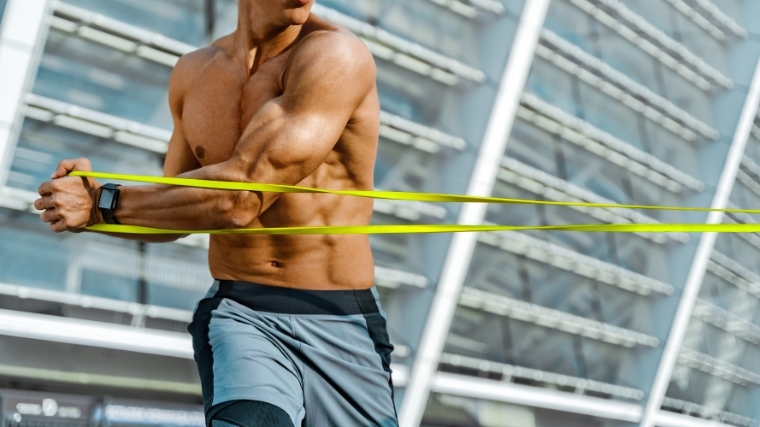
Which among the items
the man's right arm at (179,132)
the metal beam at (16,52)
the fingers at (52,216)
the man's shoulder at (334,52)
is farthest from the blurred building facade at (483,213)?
the man's shoulder at (334,52)

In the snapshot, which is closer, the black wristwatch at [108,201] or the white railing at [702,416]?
the black wristwatch at [108,201]

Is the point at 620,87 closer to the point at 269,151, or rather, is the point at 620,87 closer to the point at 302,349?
the point at 302,349

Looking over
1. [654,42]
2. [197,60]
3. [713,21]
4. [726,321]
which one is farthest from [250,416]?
[726,321]

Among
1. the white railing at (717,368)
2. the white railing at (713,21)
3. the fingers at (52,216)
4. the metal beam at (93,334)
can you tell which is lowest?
the metal beam at (93,334)

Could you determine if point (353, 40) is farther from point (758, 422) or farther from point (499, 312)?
point (758, 422)

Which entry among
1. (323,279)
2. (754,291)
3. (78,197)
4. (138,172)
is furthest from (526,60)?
(754,291)

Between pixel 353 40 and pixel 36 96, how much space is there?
3.28 metres

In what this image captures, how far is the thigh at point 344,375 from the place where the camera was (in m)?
2.45

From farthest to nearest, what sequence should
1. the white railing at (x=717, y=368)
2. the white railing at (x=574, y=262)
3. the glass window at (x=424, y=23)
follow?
the white railing at (x=717, y=368) < the white railing at (x=574, y=262) < the glass window at (x=424, y=23)

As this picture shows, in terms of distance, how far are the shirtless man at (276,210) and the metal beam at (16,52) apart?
2204 mm

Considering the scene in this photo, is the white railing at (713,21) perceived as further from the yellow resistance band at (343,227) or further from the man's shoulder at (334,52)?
the man's shoulder at (334,52)

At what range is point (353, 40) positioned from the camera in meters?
2.35

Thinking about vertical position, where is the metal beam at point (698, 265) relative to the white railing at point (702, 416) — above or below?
above

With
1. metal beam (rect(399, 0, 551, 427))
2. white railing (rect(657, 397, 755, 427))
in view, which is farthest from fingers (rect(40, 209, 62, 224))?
white railing (rect(657, 397, 755, 427))
